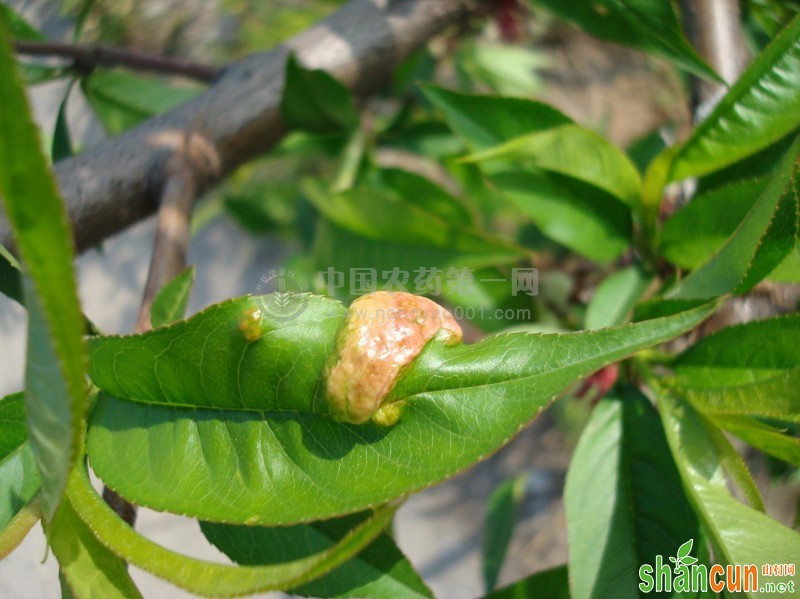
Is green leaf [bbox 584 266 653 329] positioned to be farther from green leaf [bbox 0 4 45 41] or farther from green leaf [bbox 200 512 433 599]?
green leaf [bbox 0 4 45 41]

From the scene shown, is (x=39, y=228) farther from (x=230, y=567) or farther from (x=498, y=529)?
(x=498, y=529)

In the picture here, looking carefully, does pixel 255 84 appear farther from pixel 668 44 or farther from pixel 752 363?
pixel 752 363

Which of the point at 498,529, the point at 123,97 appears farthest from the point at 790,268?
the point at 123,97

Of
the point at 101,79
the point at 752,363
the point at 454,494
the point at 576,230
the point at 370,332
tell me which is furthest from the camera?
the point at 454,494

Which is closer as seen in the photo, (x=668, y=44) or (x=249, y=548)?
(x=249, y=548)

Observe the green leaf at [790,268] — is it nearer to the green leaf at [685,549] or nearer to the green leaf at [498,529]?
the green leaf at [685,549]

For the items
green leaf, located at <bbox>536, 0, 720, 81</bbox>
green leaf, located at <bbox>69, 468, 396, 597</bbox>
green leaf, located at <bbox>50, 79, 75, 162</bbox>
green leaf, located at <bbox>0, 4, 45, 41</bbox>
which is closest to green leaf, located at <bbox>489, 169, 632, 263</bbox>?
green leaf, located at <bbox>536, 0, 720, 81</bbox>

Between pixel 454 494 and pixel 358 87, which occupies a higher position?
pixel 358 87

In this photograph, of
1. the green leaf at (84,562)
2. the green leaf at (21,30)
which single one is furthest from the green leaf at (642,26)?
the green leaf at (21,30)

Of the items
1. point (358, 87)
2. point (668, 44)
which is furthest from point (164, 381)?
point (358, 87)
